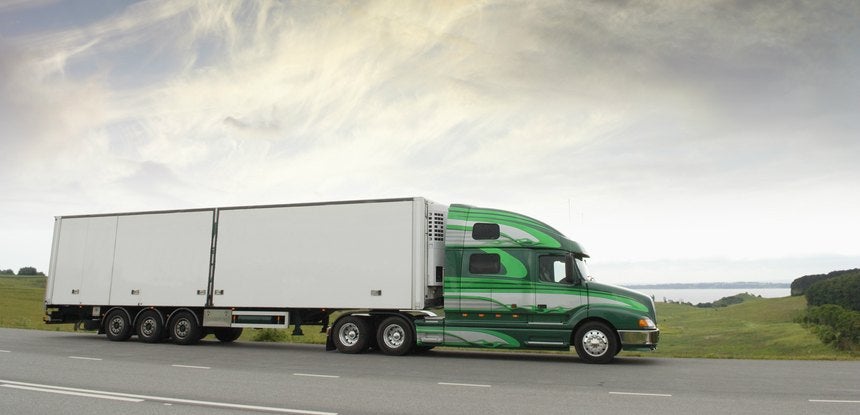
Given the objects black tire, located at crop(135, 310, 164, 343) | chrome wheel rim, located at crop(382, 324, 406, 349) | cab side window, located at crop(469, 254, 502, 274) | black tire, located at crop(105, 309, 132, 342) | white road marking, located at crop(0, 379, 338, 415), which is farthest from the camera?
black tire, located at crop(105, 309, 132, 342)

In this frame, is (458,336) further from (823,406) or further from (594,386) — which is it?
(823,406)

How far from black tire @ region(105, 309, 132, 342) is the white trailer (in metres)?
0.04

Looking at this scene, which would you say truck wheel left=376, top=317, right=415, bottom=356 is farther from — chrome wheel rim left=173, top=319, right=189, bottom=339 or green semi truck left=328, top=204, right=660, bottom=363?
chrome wheel rim left=173, top=319, right=189, bottom=339

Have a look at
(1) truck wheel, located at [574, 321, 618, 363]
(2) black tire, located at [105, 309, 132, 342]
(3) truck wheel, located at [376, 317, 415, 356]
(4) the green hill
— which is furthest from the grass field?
(1) truck wheel, located at [574, 321, 618, 363]

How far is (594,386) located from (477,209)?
20.4 ft

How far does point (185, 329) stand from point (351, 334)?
5796 mm

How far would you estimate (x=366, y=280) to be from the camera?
15633 millimetres

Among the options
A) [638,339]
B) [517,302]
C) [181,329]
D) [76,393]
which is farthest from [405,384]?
[181,329]

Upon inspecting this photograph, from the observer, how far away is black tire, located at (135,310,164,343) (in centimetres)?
1855

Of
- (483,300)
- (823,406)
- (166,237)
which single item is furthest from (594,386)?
(166,237)

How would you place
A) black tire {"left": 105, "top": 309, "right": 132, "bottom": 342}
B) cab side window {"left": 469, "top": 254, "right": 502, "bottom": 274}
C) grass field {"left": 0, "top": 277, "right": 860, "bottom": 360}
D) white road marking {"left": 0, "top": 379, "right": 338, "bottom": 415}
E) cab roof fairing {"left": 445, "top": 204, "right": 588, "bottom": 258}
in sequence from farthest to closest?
grass field {"left": 0, "top": 277, "right": 860, "bottom": 360} → black tire {"left": 105, "top": 309, "right": 132, "bottom": 342} → cab side window {"left": 469, "top": 254, "right": 502, "bottom": 274} → cab roof fairing {"left": 445, "top": 204, "right": 588, "bottom": 258} → white road marking {"left": 0, "top": 379, "right": 338, "bottom": 415}

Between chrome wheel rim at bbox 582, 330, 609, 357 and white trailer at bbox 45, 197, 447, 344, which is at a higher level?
white trailer at bbox 45, 197, 447, 344

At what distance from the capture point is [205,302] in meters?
17.8

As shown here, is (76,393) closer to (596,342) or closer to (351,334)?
(351,334)
